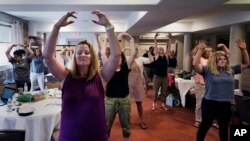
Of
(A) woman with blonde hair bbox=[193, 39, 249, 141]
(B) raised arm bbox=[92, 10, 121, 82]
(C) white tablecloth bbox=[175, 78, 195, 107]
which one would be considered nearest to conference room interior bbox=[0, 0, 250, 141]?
(C) white tablecloth bbox=[175, 78, 195, 107]

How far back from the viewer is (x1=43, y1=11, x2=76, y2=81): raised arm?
4.68 feet

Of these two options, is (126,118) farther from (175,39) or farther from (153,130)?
(175,39)

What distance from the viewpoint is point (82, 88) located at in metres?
1.47

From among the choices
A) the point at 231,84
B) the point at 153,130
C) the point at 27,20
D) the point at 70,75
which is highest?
the point at 27,20

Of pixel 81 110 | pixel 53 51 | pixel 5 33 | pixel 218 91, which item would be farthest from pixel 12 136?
pixel 5 33

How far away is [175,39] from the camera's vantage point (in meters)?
11.9

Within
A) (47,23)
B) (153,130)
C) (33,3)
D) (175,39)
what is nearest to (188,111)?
(153,130)

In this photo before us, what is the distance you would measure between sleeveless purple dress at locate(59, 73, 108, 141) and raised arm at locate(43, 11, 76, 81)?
61mm

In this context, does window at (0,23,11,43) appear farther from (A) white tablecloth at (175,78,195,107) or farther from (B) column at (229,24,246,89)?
(B) column at (229,24,246,89)

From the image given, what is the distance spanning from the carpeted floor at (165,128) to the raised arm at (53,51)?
2.48 m

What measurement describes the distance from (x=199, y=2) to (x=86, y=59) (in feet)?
8.63

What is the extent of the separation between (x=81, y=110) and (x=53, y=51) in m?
0.42

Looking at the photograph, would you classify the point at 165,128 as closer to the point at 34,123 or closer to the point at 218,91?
the point at 218,91

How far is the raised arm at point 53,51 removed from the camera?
1.43 meters
